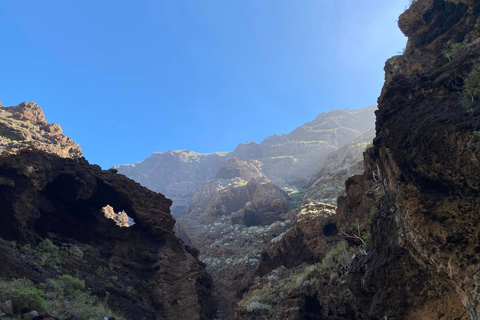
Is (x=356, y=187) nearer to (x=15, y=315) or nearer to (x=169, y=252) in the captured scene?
(x=169, y=252)

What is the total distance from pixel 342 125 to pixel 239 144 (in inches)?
2139

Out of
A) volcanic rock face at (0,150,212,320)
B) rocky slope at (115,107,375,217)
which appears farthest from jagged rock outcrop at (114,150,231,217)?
volcanic rock face at (0,150,212,320)

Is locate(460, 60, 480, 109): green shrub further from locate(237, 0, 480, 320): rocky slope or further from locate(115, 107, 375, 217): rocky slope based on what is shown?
locate(115, 107, 375, 217): rocky slope

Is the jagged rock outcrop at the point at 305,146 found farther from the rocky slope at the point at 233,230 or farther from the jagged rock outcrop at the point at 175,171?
the rocky slope at the point at 233,230

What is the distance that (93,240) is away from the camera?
1838 centimetres

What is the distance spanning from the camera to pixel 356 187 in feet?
54.8

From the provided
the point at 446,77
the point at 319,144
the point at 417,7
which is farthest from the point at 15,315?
the point at 319,144

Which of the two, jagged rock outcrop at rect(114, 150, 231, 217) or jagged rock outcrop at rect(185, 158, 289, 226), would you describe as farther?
jagged rock outcrop at rect(114, 150, 231, 217)

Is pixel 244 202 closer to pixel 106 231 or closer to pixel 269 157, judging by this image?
pixel 106 231

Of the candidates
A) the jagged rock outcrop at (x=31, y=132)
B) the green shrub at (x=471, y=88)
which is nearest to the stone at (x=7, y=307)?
the green shrub at (x=471, y=88)

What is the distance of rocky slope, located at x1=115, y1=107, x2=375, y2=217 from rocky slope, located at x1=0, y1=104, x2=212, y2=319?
64.3 m

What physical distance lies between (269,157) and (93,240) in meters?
94.3

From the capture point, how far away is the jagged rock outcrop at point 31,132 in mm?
27219

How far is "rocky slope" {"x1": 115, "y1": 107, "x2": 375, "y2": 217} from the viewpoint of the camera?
318 feet
